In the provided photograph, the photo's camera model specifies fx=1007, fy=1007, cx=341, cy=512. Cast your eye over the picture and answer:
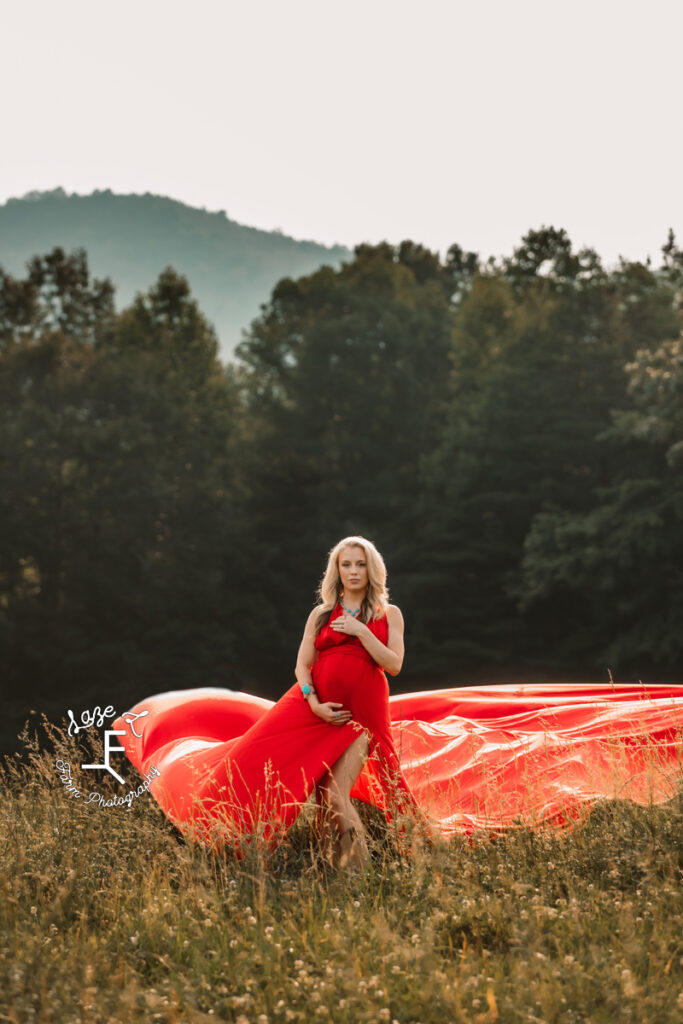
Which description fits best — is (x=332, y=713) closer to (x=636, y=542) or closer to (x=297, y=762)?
(x=297, y=762)

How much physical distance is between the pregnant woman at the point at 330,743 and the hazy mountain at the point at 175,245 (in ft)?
562

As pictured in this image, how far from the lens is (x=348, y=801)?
5004 mm

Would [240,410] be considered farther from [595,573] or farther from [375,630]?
[375,630]

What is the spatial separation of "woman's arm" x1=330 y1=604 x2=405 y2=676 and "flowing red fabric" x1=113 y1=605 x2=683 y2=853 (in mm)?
67

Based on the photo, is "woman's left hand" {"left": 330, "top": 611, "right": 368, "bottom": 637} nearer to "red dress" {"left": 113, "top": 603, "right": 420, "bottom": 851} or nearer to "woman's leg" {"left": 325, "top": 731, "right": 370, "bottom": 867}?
"red dress" {"left": 113, "top": 603, "right": 420, "bottom": 851}

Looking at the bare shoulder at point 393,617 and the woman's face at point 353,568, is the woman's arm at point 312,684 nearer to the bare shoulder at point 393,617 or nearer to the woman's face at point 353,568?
the woman's face at point 353,568

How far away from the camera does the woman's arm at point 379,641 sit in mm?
5227

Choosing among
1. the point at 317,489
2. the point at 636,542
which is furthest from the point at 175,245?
the point at 636,542

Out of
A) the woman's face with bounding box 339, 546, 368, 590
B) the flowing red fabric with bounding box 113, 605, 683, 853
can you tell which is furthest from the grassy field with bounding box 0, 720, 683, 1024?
the woman's face with bounding box 339, 546, 368, 590

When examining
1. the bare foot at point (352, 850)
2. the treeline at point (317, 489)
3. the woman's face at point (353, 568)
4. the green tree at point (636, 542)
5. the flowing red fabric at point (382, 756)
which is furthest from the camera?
the treeline at point (317, 489)

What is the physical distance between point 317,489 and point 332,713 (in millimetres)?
26489

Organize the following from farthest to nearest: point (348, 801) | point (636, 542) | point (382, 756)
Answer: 1. point (636, 542)
2. point (382, 756)
3. point (348, 801)

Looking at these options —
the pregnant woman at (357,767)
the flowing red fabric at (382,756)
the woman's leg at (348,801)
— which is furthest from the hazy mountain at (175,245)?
the woman's leg at (348,801)

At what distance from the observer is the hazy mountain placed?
17800cm
